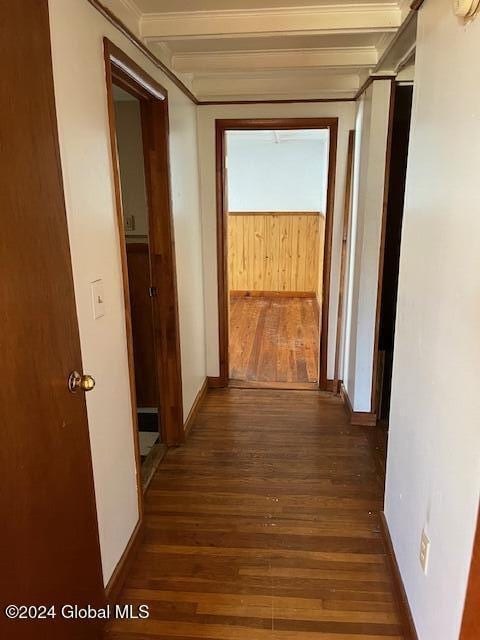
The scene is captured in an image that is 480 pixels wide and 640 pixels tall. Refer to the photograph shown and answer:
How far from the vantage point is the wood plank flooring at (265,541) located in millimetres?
1672

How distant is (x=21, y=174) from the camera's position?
106 centimetres

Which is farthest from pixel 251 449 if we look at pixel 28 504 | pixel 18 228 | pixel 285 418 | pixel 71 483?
pixel 18 228

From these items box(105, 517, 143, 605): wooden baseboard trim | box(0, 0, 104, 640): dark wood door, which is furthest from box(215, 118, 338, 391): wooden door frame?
box(0, 0, 104, 640): dark wood door

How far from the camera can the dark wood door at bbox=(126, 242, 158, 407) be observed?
9.96 feet

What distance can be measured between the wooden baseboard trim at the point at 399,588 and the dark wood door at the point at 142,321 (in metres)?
1.66

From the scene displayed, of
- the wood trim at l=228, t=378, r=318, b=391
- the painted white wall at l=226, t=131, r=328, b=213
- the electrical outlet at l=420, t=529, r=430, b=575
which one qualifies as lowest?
the wood trim at l=228, t=378, r=318, b=391

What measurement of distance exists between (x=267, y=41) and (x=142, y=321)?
71.2 inches

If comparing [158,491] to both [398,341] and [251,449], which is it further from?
[398,341]

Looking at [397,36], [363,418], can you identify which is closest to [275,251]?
[363,418]

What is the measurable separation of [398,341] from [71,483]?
4.21 feet

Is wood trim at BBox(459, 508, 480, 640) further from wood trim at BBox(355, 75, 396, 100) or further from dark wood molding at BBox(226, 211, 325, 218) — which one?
dark wood molding at BBox(226, 211, 325, 218)

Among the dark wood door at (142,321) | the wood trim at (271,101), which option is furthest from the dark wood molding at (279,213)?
the dark wood door at (142,321)

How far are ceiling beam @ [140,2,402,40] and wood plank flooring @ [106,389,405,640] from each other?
2142 millimetres

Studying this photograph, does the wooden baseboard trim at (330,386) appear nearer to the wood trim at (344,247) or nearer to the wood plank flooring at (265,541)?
the wood trim at (344,247)
